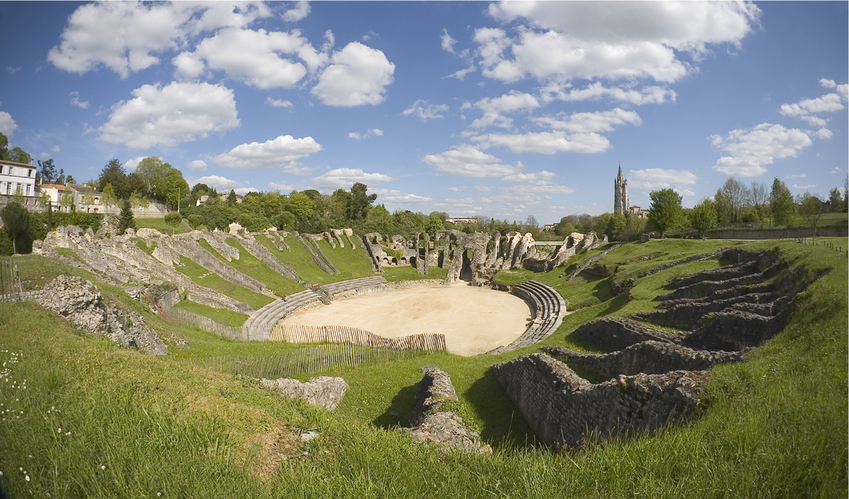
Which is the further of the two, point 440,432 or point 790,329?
point 790,329

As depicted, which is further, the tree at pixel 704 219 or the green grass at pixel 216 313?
the tree at pixel 704 219

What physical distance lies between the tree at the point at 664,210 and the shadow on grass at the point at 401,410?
48.0 meters

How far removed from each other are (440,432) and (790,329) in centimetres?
957

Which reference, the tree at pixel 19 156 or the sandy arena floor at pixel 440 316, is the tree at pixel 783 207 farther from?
the tree at pixel 19 156

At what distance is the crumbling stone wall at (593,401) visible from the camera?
24.6ft

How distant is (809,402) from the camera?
5840 millimetres

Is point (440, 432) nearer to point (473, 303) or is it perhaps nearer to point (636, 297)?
point (636, 297)

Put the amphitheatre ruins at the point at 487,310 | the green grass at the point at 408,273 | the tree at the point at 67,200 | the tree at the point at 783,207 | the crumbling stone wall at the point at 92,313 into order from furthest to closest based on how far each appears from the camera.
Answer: the green grass at the point at 408,273 → the tree at the point at 783,207 → the tree at the point at 67,200 → the crumbling stone wall at the point at 92,313 → the amphitheatre ruins at the point at 487,310

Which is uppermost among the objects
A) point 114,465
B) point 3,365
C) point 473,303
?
point 3,365

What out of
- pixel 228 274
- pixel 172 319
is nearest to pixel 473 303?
pixel 228 274

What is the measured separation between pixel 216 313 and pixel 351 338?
873cm

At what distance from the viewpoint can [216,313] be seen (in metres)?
25.4

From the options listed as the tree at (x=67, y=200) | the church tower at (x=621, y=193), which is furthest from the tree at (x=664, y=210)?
the church tower at (x=621, y=193)

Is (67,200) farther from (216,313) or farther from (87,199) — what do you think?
(216,313)
